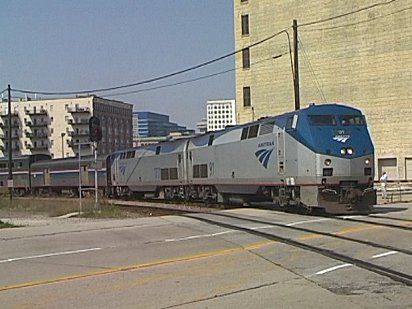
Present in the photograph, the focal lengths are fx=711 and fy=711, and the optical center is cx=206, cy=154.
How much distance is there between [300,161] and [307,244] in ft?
29.8

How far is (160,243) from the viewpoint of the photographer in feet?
55.5

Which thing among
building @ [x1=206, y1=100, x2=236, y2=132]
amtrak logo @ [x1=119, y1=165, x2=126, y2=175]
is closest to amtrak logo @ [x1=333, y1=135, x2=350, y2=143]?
amtrak logo @ [x1=119, y1=165, x2=126, y2=175]

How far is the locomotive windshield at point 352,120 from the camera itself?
2517cm

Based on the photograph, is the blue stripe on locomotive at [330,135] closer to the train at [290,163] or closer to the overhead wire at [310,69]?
the train at [290,163]

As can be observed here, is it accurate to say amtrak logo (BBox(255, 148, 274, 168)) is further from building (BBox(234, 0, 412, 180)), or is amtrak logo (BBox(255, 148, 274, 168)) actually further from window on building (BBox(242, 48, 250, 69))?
window on building (BBox(242, 48, 250, 69))

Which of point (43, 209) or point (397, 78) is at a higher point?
point (397, 78)

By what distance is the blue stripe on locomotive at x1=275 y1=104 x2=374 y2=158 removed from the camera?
24.0 m

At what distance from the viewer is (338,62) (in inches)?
2488

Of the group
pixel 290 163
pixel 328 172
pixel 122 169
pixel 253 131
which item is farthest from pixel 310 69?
pixel 328 172

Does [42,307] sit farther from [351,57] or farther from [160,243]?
[351,57]

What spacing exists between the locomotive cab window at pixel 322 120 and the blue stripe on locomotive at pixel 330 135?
10 centimetres

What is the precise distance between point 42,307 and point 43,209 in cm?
3271

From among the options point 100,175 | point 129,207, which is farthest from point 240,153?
point 100,175

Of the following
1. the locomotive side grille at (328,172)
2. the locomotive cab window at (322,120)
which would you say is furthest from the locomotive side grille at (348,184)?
the locomotive cab window at (322,120)
